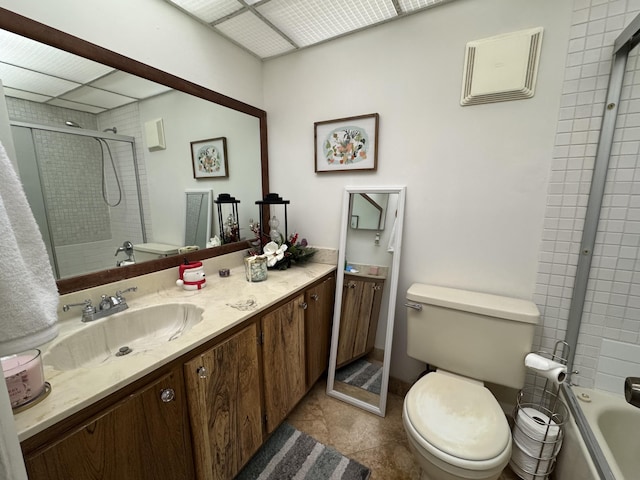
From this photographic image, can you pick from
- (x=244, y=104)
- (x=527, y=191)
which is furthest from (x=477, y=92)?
(x=244, y=104)

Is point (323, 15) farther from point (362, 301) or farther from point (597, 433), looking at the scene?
point (597, 433)

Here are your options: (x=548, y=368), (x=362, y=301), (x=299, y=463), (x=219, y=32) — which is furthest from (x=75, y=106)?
(x=548, y=368)

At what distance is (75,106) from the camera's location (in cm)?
108

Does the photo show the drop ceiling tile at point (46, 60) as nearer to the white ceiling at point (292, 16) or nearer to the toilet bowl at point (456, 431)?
the white ceiling at point (292, 16)

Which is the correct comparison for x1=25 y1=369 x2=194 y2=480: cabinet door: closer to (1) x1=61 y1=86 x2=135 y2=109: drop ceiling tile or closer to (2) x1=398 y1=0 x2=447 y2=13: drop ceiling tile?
(1) x1=61 y1=86 x2=135 y2=109: drop ceiling tile

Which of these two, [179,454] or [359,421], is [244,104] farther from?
[359,421]

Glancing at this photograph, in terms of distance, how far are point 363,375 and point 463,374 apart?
0.63m

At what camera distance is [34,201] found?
0.98 metres

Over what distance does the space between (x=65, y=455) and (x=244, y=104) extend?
182 centimetres

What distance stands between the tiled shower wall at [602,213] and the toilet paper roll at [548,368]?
25 cm

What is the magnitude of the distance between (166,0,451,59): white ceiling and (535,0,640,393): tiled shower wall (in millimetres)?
705

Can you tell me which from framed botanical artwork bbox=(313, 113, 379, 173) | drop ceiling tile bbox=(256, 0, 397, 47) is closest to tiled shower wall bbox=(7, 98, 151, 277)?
drop ceiling tile bbox=(256, 0, 397, 47)

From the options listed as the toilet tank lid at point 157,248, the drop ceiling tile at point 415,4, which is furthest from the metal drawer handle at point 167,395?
the drop ceiling tile at point 415,4

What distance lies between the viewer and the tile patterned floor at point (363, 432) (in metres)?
1.29
